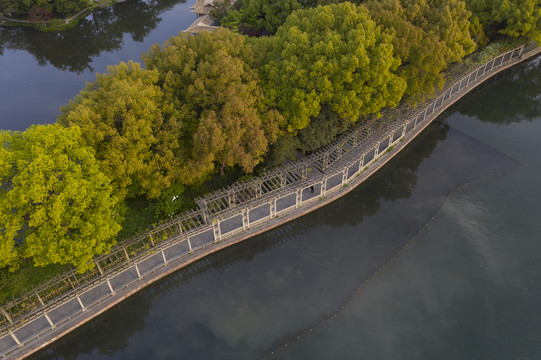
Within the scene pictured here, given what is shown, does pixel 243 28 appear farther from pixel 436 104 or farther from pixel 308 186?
pixel 308 186

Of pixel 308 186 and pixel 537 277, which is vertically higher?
pixel 308 186

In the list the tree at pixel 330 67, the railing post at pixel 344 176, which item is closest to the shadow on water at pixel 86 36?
the tree at pixel 330 67

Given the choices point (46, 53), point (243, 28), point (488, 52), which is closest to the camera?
point (488, 52)

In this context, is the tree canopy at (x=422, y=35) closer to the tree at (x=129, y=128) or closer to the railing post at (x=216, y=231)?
the tree at (x=129, y=128)

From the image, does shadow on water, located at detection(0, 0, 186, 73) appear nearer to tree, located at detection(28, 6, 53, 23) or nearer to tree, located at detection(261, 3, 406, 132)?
tree, located at detection(28, 6, 53, 23)

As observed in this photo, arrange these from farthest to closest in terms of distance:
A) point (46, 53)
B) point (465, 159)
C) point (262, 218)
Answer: point (46, 53), point (465, 159), point (262, 218)

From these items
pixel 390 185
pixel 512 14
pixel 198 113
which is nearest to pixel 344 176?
pixel 390 185

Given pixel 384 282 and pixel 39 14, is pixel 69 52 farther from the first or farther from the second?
pixel 384 282

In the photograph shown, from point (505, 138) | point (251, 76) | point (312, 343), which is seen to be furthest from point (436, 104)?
point (312, 343)
